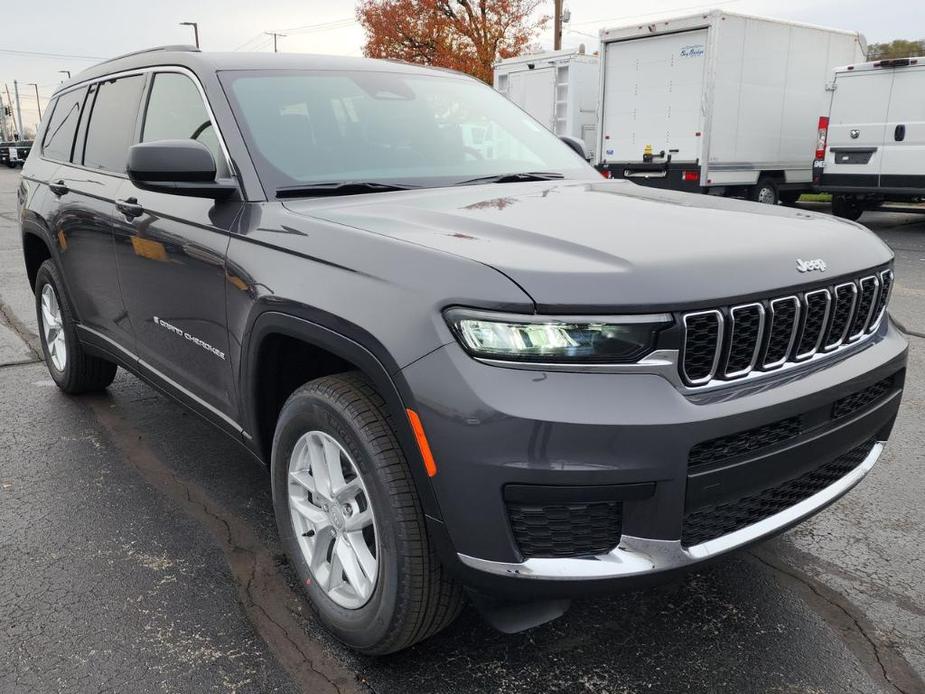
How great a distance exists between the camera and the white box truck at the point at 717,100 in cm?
1305

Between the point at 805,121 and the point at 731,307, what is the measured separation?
14.2 meters

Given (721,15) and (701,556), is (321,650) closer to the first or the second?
Result: (701,556)

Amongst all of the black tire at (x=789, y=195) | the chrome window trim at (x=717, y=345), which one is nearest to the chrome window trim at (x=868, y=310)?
the chrome window trim at (x=717, y=345)

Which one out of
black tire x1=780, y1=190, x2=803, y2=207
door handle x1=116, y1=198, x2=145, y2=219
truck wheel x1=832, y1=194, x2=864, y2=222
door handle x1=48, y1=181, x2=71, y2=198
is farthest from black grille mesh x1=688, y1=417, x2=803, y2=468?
black tire x1=780, y1=190, x2=803, y2=207

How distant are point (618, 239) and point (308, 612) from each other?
5.13 ft

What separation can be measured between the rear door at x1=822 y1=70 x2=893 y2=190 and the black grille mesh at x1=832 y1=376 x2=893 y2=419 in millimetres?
11453

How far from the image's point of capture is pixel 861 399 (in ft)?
8.15

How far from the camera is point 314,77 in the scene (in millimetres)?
3373

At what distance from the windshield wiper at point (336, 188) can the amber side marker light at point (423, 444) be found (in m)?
1.14

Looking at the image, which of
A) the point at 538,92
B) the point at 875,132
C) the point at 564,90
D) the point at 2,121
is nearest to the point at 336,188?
the point at 875,132

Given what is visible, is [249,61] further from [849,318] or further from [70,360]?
[849,318]

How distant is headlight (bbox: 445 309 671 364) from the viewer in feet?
6.39

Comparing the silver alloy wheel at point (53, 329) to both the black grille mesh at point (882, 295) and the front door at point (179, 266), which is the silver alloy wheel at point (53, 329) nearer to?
the front door at point (179, 266)

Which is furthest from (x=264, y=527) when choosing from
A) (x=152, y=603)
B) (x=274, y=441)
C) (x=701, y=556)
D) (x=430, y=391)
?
(x=701, y=556)
